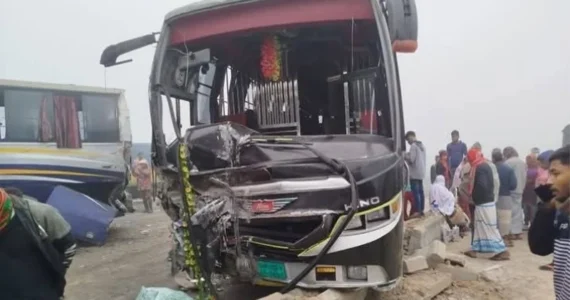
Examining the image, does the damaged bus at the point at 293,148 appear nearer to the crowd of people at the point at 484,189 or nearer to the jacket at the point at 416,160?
the crowd of people at the point at 484,189

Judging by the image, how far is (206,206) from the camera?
3.54 meters

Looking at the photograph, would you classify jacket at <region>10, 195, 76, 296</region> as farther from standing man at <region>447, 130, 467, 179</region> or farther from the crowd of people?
standing man at <region>447, 130, 467, 179</region>

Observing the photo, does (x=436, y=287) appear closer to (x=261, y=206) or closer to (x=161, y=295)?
(x=261, y=206)

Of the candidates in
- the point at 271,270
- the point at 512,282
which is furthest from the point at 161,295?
the point at 512,282

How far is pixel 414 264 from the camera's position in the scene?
4668mm

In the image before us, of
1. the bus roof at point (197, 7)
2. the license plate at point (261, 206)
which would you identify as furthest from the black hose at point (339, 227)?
the bus roof at point (197, 7)

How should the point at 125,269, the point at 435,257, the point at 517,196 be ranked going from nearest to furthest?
the point at 435,257 < the point at 125,269 < the point at 517,196

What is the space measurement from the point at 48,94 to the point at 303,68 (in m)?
6.06

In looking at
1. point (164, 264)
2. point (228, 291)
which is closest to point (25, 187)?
point (164, 264)

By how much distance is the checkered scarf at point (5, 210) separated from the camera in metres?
2.57

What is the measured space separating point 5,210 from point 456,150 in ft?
28.3

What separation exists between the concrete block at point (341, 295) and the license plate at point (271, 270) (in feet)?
1.08

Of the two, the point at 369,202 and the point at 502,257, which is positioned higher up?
the point at 369,202

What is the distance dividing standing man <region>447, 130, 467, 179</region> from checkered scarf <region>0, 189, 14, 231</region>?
8579mm
